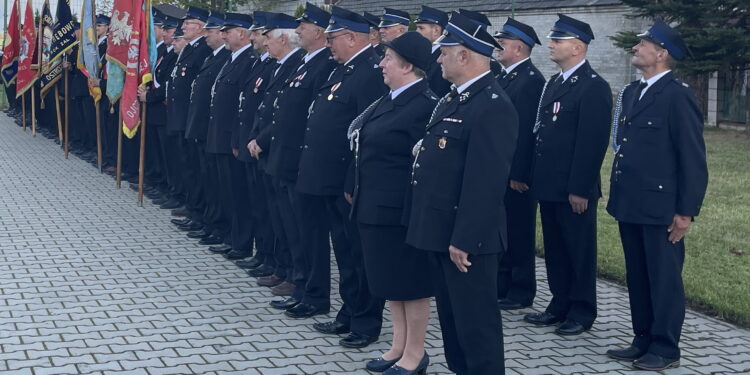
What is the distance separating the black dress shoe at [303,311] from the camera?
691 cm

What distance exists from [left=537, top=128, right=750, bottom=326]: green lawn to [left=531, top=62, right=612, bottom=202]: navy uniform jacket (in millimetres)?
1538

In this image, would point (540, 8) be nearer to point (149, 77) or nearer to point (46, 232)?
point (149, 77)

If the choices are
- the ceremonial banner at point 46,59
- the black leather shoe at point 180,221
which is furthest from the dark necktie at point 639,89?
the ceremonial banner at point 46,59

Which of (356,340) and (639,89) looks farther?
(356,340)

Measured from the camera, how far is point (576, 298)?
6699mm

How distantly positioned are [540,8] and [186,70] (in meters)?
18.6

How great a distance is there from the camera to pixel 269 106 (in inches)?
298

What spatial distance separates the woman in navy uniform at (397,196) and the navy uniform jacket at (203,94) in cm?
397

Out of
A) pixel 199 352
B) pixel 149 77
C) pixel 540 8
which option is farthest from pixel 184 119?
pixel 540 8

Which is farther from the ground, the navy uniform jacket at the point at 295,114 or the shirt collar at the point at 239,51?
the shirt collar at the point at 239,51

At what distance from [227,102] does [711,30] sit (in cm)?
1330

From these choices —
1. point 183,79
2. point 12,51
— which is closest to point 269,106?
point 183,79

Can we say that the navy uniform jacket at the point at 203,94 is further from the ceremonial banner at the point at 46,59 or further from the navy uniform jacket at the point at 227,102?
the ceremonial banner at the point at 46,59

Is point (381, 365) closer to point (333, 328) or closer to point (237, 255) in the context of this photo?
point (333, 328)
